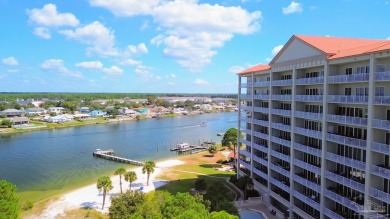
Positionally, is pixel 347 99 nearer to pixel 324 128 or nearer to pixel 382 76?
pixel 324 128

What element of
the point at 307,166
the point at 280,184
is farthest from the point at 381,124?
the point at 280,184

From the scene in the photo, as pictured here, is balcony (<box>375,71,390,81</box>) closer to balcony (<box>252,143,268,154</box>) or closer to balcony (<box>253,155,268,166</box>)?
balcony (<box>252,143,268,154</box>)

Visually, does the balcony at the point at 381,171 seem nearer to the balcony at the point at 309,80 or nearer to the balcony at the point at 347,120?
the balcony at the point at 347,120

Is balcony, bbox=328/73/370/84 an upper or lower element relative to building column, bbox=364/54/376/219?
upper

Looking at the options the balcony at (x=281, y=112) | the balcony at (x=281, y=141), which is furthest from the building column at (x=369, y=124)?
the balcony at (x=281, y=141)

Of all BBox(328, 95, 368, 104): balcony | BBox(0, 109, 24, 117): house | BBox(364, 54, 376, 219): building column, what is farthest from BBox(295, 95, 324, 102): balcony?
BBox(0, 109, 24, 117): house
